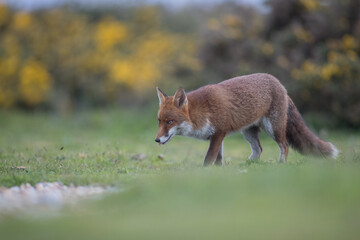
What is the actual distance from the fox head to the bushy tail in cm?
213

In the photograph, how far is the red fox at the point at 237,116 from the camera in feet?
25.9

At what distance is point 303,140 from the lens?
28.2ft

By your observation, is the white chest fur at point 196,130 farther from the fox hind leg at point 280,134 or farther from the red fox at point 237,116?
the fox hind leg at point 280,134

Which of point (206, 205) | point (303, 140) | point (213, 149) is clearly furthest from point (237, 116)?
point (206, 205)

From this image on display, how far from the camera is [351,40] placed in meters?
14.7

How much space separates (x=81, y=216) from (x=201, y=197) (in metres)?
1.32

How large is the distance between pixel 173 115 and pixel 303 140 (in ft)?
8.50

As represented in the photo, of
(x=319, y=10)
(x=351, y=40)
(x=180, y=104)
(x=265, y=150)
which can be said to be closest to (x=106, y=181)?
(x=180, y=104)

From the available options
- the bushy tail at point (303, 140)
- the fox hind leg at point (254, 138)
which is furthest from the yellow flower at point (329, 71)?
the fox hind leg at point (254, 138)

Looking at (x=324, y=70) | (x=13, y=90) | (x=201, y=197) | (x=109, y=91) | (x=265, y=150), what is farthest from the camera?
(x=109, y=91)

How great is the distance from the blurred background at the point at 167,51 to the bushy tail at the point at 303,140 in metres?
5.84

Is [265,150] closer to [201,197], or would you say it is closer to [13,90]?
[201,197]

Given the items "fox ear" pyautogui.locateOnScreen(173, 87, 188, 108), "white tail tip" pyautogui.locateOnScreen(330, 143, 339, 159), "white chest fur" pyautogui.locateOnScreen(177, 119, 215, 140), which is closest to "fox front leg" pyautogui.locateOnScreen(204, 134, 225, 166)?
"white chest fur" pyautogui.locateOnScreen(177, 119, 215, 140)

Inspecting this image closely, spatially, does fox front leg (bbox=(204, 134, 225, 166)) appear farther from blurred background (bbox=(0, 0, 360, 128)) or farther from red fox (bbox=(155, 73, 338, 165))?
blurred background (bbox=(0, 0, 360, 128))
